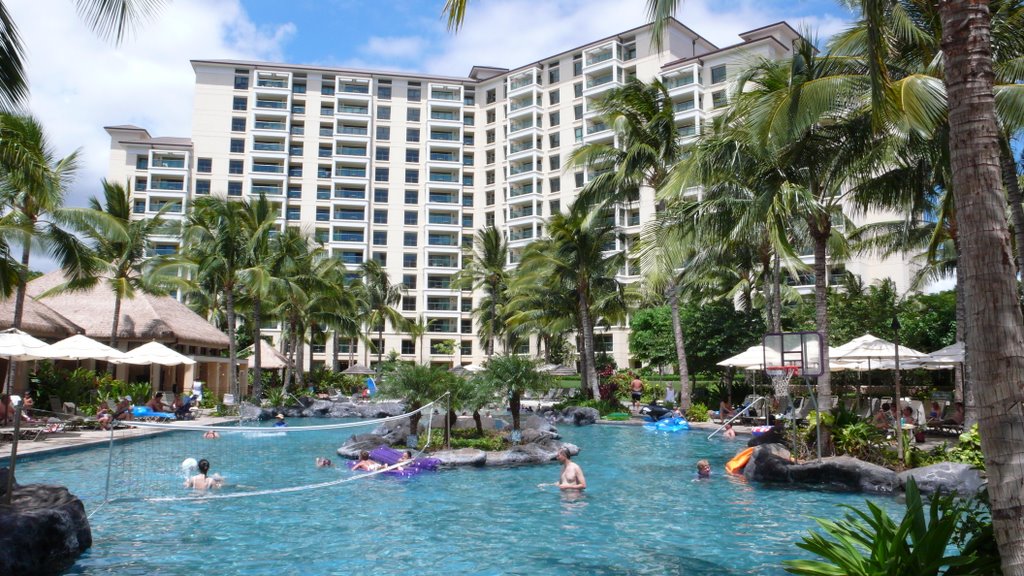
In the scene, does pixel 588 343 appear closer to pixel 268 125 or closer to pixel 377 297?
pixel 377 297

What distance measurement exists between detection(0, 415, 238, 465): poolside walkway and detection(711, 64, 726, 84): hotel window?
160 feet

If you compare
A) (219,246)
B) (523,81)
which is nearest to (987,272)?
(219,246)

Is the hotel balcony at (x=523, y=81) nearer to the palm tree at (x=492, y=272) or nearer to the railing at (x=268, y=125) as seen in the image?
the railing at (x=268, y=125)

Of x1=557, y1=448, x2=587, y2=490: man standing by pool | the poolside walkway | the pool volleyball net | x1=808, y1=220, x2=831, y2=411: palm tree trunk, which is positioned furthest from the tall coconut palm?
the poolside walkway

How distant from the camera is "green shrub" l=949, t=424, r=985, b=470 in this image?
11789mm

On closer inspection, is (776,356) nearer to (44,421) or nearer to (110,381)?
(44,421)

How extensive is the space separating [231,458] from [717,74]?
164 feet

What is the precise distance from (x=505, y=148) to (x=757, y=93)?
57.5m

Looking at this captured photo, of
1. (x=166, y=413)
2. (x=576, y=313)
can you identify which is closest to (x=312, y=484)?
(x=166, y=413)

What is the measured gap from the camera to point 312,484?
47.4ft

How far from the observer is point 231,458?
1827 cm

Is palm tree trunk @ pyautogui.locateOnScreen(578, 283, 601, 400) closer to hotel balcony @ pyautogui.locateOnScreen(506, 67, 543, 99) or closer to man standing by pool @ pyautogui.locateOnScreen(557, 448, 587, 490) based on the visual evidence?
man standing by pool @ pyautogui.locateOnScreen(557, 448, 587, 490)

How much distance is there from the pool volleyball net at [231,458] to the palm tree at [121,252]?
563 centimetres

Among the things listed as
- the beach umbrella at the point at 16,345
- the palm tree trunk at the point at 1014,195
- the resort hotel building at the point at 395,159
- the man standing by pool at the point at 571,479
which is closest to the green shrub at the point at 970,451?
the palm tree trunk at the point at 1014,195
